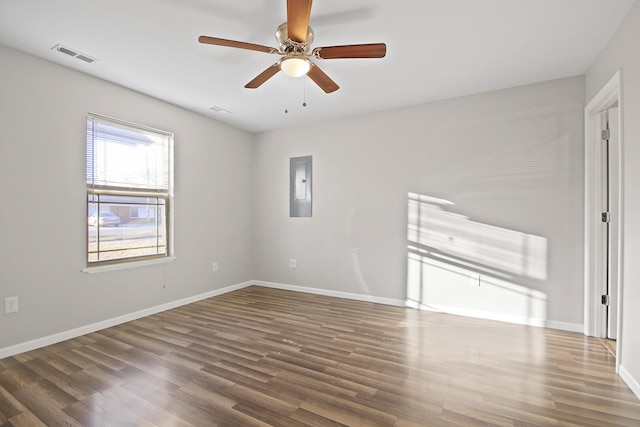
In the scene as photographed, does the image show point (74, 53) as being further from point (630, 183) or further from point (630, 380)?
point (630, 380)

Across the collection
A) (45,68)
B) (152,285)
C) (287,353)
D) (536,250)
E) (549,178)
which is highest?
(45,68)

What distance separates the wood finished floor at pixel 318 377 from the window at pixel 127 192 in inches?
34.4

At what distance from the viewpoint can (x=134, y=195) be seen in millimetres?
3520

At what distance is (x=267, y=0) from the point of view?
6.61ft

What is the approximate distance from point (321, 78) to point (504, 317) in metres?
3.21

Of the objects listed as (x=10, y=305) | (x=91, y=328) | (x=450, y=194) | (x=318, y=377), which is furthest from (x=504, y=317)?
(x=10, y=305)

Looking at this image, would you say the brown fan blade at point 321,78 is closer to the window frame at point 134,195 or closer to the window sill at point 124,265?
the window frame at point 134,195

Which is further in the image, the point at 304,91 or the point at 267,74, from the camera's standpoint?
the point at 304,91

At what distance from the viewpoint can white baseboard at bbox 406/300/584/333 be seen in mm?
3090

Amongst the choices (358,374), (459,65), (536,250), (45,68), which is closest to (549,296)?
(536,250)

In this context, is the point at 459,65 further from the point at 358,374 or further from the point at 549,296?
the point at 358,374

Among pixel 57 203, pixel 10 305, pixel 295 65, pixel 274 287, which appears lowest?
pixel 274 287

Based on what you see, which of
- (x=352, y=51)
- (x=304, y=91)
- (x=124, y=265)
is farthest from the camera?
(x=304, y=91)

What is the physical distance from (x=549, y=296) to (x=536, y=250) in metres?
0.50
